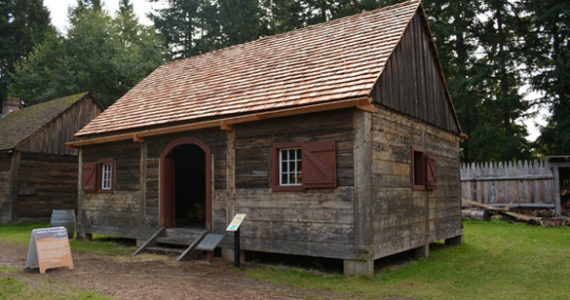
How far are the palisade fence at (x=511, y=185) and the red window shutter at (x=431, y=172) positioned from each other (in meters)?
7.19

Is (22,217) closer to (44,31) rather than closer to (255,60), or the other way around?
(255,60)

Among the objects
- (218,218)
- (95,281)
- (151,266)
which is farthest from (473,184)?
(95,281)

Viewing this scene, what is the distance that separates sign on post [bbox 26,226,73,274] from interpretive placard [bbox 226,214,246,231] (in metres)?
3.51

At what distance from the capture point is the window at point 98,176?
13766mm

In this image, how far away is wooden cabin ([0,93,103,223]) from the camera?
19.3 meters

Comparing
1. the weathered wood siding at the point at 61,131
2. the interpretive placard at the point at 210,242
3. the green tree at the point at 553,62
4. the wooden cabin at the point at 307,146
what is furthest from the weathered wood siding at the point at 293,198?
the green tree at the point at 553,62

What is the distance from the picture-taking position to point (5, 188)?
19500 millimetres

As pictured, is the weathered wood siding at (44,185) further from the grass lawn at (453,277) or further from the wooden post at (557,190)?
the wooden post at (557,190)

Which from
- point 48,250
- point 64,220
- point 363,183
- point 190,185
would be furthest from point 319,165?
point 64,220

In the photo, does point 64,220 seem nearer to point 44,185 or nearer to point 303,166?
point 44,185

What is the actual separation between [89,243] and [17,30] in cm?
3510

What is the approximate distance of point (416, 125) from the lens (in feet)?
35.6

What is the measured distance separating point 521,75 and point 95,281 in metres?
23.7

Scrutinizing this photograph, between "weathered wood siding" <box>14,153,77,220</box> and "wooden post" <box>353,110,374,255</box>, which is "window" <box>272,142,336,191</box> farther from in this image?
"weathered wood siding" <box>14,153,77,220</box>
